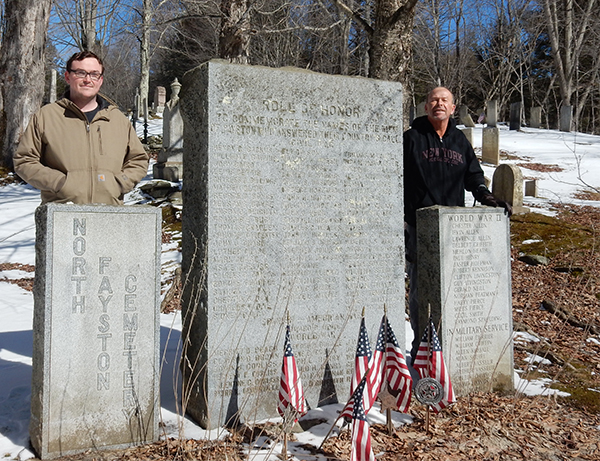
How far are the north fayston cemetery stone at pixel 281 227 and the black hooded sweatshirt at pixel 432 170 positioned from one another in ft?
1.21

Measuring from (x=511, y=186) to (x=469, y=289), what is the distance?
22.7ft

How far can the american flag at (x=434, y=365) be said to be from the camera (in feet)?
12.1

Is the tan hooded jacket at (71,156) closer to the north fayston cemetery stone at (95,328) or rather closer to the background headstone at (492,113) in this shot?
the north fayston cemetery stone at (95,328)

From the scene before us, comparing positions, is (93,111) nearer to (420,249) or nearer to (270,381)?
(270,381)

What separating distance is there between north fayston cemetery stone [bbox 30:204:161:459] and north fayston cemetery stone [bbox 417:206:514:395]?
2185 millimetres

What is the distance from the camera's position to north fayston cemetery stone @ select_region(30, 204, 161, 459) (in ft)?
10.0

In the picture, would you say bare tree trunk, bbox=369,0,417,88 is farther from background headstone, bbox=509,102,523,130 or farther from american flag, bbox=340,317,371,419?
Result: background headstone, bbox=509,102,523,130

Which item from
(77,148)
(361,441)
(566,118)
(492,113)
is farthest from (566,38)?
(361,441)

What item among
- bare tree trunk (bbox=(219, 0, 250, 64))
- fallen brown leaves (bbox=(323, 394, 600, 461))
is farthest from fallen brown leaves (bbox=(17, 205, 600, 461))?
bare tree trunk (bbox=(219, 0, 250, 64))

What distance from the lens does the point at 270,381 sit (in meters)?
3.88

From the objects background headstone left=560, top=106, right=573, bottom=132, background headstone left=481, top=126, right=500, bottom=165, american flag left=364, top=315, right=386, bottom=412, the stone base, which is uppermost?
background headstone left=560, top=106, right=573, bottom=132

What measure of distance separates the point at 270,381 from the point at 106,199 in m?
1.72

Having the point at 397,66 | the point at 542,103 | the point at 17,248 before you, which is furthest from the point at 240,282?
the point at 542,103

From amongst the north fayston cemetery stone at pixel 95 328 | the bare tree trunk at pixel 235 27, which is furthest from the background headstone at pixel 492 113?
the north fayston cemetery stone at pixel 95 328
